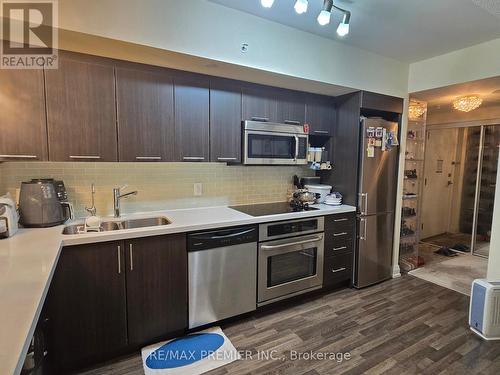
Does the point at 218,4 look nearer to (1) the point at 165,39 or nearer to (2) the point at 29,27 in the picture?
(1) the point at 165,39

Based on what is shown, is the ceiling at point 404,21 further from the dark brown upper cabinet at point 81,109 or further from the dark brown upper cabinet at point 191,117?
the dark brown upper cabinet at point 81,109

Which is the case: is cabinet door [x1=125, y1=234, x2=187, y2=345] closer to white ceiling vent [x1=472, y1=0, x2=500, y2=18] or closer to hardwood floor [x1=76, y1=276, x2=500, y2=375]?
hardwood floor [x1=76, y1=276, x2=500, y2=375]

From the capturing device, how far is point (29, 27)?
5.31 feet

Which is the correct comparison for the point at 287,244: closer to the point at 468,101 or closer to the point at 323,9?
the point at 323,9

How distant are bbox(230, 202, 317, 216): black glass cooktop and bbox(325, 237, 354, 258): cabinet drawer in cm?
45

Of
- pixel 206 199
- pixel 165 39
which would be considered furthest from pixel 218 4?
pixel 206 199

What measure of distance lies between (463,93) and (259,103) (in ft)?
8.32

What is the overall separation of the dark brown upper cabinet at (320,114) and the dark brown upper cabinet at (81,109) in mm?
1978

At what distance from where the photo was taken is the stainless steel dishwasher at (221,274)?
7.00 ft

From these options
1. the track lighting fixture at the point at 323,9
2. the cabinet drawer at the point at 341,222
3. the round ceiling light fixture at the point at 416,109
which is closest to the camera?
the track lighting fixture at the point at 323,9

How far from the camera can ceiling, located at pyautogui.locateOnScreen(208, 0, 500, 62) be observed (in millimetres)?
1958

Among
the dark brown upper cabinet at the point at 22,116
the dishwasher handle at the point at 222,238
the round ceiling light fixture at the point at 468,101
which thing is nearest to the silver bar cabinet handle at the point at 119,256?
the dishwasher handle at the point at 222,238

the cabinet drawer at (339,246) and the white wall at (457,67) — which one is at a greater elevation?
the white wall at (457,67)

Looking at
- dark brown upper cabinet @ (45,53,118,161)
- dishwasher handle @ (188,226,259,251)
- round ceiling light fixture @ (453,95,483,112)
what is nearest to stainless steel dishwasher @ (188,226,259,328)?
dishwasher handle @ (188,226,259,251)
